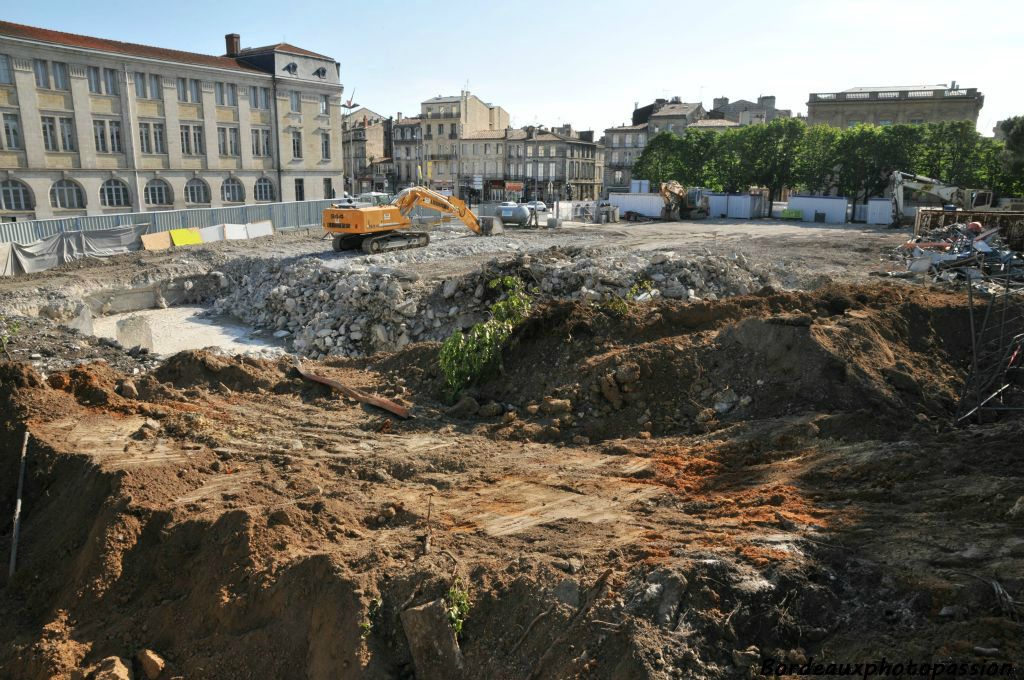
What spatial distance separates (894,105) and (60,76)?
64346 mm

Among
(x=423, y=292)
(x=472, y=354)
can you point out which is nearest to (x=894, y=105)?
(x=423, y=292)

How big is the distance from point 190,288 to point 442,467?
1856 cm

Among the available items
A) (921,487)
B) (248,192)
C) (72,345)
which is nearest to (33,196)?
(248,192)

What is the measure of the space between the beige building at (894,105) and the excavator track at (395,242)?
51.8 m

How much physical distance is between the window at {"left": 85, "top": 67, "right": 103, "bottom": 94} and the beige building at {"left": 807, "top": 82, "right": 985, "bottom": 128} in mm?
57831

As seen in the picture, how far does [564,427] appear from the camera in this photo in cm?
927

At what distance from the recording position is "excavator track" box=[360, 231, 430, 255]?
25125mm

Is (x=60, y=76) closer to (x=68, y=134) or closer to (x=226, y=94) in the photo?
(x=68, y=134)

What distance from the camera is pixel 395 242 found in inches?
1036

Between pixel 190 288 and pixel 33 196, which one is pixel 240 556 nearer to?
pixel 190 288

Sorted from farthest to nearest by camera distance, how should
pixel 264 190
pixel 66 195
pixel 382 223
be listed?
pixel 264 190 < pixel 66 195 < pixel 382 223

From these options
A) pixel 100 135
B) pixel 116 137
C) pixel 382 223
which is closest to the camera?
pixel 382 223

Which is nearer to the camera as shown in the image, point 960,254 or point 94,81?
point 960,254

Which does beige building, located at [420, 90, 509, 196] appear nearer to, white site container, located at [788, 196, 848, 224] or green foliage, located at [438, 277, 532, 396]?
white site container, located at [788, 196, 848, 224]
